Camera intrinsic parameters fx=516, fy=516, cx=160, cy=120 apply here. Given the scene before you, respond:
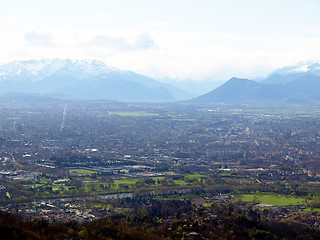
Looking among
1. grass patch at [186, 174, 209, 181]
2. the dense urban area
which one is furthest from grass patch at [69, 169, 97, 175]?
grass patch at [186, 174, 209, 181]

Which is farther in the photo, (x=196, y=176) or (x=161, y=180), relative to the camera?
(x=196, y=176)

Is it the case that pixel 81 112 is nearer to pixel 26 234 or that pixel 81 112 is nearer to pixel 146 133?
pixel 146 133

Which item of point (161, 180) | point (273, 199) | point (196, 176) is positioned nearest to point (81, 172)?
point (161, 180)

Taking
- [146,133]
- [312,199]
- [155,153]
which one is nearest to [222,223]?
[312,199]

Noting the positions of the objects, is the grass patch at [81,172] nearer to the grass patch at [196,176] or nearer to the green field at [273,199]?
the grass patch at [196,176]

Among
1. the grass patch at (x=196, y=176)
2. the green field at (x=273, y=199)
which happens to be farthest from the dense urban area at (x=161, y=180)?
the grass patch at (x=196, y=176)

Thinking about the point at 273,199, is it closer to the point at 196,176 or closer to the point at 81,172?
the point at 196,176
